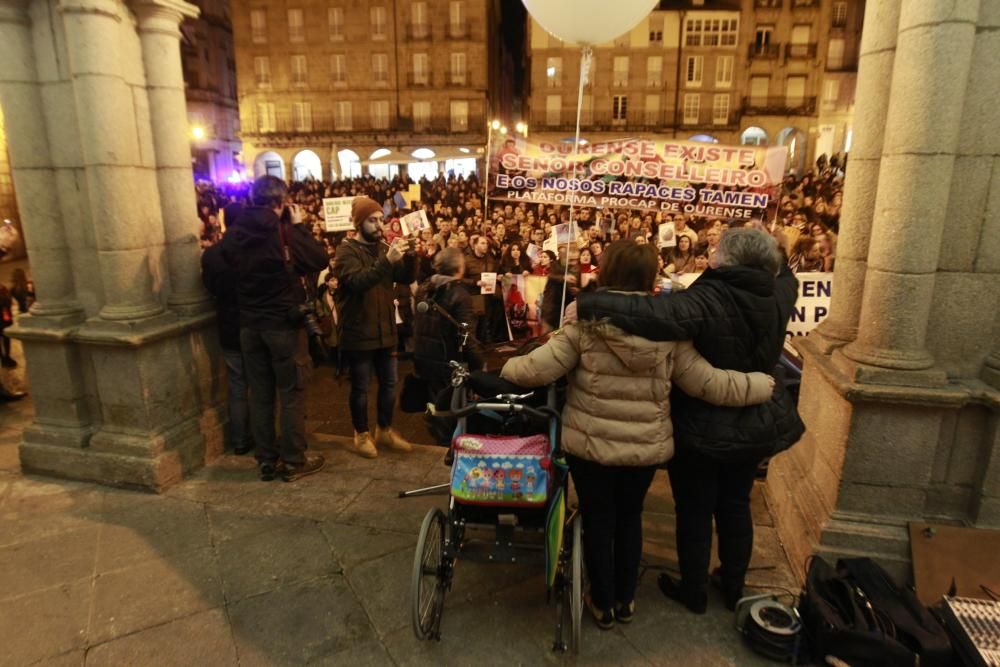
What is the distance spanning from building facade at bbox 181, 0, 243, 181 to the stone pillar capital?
38636 mm

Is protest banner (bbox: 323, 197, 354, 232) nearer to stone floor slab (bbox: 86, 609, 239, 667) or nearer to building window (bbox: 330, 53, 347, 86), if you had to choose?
stone floor slab (bbox: 86, 609, 239, 667)

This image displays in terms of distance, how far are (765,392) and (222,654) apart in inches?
100

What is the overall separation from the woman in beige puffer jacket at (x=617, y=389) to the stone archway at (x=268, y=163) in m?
39.8

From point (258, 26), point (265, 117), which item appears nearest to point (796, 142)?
point (265, 117)

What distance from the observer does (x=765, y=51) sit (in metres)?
36.1

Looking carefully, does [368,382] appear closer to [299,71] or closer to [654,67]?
[654,67]

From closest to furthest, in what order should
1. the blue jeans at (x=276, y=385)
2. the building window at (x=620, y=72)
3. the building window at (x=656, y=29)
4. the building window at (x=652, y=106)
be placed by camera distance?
1. the blue jeans at (x=276, y=385)
2. the building window at (x=620, y=72)
3. the building window at (x=656, y=29)
4. the building window at (x=652, y=106)

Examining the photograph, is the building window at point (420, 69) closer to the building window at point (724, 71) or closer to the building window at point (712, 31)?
the building window at point (712, 31)

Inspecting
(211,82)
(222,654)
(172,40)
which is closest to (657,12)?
(211,82)

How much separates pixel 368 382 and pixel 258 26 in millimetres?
38446

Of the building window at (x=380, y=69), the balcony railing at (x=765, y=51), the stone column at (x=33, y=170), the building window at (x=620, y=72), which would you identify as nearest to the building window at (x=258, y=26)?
the building window at (x=380, y=69)

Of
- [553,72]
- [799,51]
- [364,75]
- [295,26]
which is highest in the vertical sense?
[295,26]

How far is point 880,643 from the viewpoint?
242 centimetres

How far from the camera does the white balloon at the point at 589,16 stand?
148 inches
